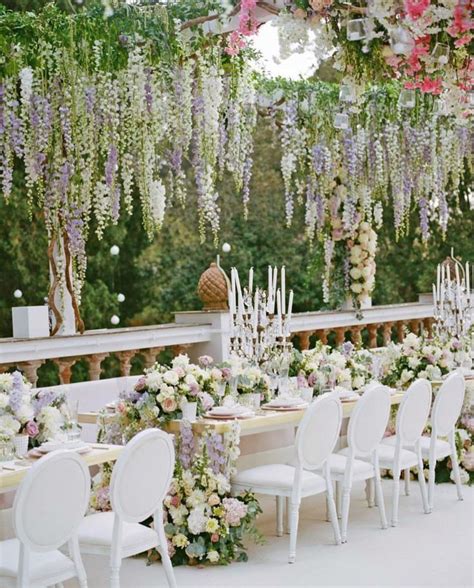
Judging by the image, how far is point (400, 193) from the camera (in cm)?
895

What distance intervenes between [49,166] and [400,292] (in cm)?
850

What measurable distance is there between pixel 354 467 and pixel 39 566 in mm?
2126

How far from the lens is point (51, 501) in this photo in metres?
3.49

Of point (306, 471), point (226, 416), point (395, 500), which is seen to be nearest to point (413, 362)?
point (395, 500)

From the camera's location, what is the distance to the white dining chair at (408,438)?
5406 millimetres

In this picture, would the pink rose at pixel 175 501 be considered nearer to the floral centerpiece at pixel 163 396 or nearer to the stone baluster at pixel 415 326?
the floral centerpiece at pixel 163 396

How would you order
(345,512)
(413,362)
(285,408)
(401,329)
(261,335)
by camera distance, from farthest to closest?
(401,329), (413,362), (261,335), (285,408), (345,512)

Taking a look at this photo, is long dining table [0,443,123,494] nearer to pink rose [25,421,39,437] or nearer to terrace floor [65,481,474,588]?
pink rose [25,421,39,437]

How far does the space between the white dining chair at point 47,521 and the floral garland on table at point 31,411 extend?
67 centimetres

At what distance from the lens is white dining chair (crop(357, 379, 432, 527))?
5406 mm

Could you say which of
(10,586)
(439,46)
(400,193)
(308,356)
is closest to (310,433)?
(308,356)

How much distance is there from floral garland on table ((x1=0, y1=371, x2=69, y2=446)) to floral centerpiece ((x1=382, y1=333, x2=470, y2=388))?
8.83 ft

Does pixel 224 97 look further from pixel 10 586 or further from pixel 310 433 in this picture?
pixel 10 586

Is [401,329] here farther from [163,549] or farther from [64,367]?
[163,549]
